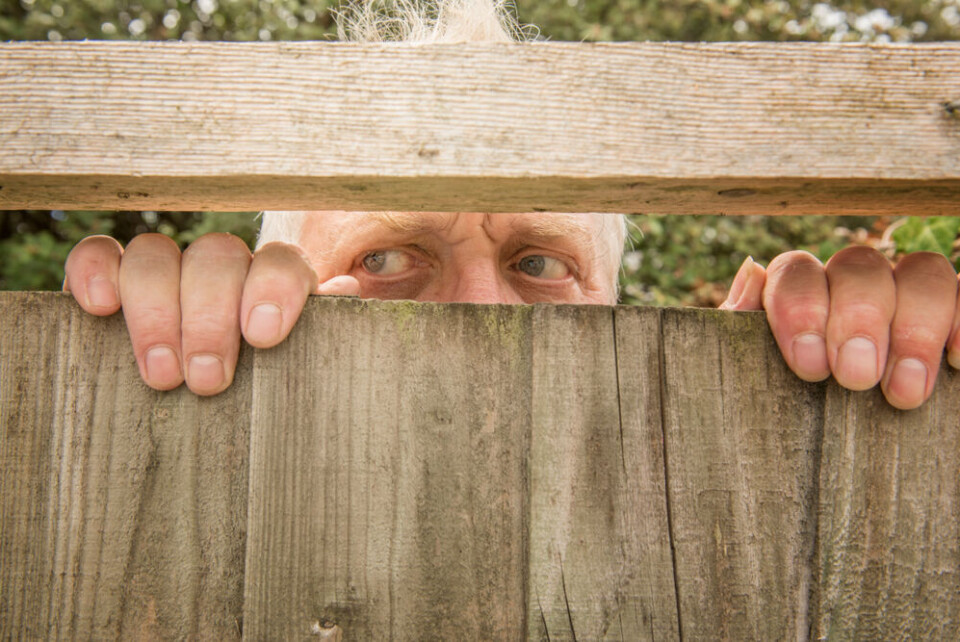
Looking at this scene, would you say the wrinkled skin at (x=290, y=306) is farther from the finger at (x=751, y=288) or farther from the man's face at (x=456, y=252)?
the man's face at (x=456, y=252)

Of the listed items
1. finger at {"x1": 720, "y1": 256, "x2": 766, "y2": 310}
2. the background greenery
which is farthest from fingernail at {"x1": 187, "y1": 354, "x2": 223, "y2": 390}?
the background greenery

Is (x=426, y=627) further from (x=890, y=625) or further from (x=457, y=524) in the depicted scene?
(x=890, y=625)

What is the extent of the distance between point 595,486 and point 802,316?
1.43ft

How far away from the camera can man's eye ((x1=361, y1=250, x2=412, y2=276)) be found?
6.79 feet

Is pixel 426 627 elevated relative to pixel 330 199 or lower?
lower

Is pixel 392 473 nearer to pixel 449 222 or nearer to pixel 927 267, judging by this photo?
pixel 927 267

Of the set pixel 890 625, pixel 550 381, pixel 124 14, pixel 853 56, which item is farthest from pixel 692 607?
pixel 124 14

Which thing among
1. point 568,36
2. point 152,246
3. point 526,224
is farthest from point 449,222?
point 568,36

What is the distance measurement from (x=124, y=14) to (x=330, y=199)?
5.82m

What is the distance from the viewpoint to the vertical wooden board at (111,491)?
1078mm

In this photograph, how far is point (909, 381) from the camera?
1031 millimetres

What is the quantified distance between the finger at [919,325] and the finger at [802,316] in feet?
0.34

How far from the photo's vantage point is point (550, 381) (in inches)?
43.4

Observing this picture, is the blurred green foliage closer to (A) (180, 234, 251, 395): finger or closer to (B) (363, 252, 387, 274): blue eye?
(B) (363, 252, 387, 274): blue eye
